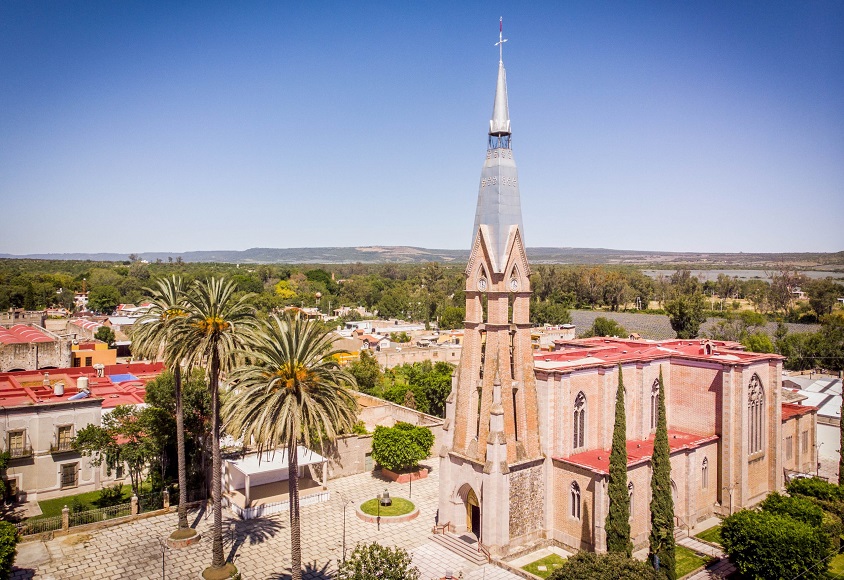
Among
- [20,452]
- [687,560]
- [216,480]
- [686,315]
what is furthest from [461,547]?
[686,315]

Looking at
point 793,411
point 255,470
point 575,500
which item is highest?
point 793,411

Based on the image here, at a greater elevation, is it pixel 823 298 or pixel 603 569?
pixel 823 298

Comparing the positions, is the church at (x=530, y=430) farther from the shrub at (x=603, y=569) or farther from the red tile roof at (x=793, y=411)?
the red tile roof at (x=793, y=411)

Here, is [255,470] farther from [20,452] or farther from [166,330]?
[20,452]

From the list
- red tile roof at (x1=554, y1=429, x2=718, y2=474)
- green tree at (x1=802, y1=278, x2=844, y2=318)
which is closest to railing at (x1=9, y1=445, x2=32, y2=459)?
red tile roof at (x1=554, y1=429, x2=718, y2=474)

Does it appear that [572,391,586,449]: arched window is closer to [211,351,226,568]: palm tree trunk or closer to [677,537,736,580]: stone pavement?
[677,537,736,580]: stone pavement
